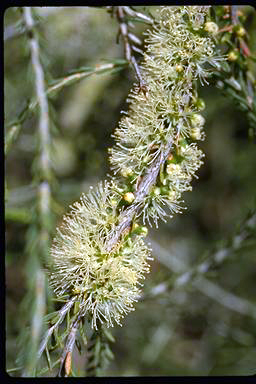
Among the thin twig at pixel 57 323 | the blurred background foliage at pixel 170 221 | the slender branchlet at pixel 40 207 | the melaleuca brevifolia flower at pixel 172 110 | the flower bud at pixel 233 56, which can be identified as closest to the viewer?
the slender branchlet at pixel 40 207

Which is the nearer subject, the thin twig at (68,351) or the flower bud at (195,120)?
the thin twig at (68,351)

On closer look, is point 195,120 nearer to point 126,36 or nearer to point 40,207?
point 126,36

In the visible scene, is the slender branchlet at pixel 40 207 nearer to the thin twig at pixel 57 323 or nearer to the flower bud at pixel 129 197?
the thin twig at pixel 57 323

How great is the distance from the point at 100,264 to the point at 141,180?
23 cm

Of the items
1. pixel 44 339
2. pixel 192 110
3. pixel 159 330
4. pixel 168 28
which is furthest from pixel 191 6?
pixel 159 330

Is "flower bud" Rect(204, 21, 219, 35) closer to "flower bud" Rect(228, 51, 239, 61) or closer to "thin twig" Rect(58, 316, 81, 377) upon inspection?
"flower bud" Rect(228, 51, 239, 61)

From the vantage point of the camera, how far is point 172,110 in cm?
133

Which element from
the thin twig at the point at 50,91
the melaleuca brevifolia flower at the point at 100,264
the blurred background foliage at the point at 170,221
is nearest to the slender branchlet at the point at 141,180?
the melaleuca brevifolia flower at the point at 100,264

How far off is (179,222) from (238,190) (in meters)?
0.48

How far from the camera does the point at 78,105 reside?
131 inches

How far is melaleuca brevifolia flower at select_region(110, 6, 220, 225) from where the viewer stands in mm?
1308

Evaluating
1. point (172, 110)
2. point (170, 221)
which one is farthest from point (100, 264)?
point (170, 221)

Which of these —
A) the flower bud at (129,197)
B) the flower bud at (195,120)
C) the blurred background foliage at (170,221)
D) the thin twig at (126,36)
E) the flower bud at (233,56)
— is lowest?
the blurred background foliage at (170,221)

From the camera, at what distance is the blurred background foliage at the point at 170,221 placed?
101 inches
